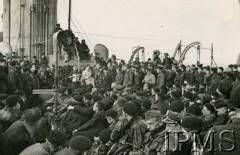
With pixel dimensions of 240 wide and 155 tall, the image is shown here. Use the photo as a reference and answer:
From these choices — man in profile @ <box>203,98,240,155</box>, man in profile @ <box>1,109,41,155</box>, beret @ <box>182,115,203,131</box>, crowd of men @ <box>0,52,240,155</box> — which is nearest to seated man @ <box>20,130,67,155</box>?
crowd of men @ <box>0,52,240,155</box>

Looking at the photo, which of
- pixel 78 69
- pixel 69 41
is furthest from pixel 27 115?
pixel 69 41

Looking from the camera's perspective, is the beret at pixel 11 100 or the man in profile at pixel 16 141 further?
the beret at pixel 11 100

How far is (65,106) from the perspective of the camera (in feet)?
39.6

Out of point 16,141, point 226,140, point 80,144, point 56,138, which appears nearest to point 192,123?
point 226,140

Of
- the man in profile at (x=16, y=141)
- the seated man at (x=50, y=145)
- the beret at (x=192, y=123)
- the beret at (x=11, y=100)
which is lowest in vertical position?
the man in profile at (x=16, y=141)

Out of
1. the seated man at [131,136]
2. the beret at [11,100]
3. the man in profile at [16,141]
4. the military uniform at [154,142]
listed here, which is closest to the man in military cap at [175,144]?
the military uniform at [154,142]

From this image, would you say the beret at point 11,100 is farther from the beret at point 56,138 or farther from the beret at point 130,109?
the beret at point 56,138

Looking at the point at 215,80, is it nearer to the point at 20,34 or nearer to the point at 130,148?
the point at 130,148

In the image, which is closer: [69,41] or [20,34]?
[69,41]

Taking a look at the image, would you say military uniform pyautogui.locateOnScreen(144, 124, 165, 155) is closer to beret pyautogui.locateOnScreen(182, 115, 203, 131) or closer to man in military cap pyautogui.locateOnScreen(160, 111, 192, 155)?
man in military cap pyautogui.locateOnScreen(160, 111, 192, 155)

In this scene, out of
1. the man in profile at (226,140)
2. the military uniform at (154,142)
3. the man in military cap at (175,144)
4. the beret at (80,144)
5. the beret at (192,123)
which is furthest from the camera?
the military uniform at (154,142)

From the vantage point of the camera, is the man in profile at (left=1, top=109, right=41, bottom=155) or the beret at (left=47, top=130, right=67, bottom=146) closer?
the beret at (left=47, top=130, right=67, bottom=146)

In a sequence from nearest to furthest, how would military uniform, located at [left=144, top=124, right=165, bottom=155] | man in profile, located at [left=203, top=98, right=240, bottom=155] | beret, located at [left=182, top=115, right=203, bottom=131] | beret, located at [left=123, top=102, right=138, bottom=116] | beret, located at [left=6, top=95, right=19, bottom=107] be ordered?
man in profile, located at [left=203, top=98, right=240, bottom=155] → beret, located at [left=182, top=115, right=203, bottom=131] → military uniform, located at [left=144, top=124, right=165, bottom=155] → beret, located at [left=123, top=102, right=138, bottom=116] → beret, located at [left=6, top=95, right=19, bottom=107]

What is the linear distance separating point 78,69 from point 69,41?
7.29 meters
